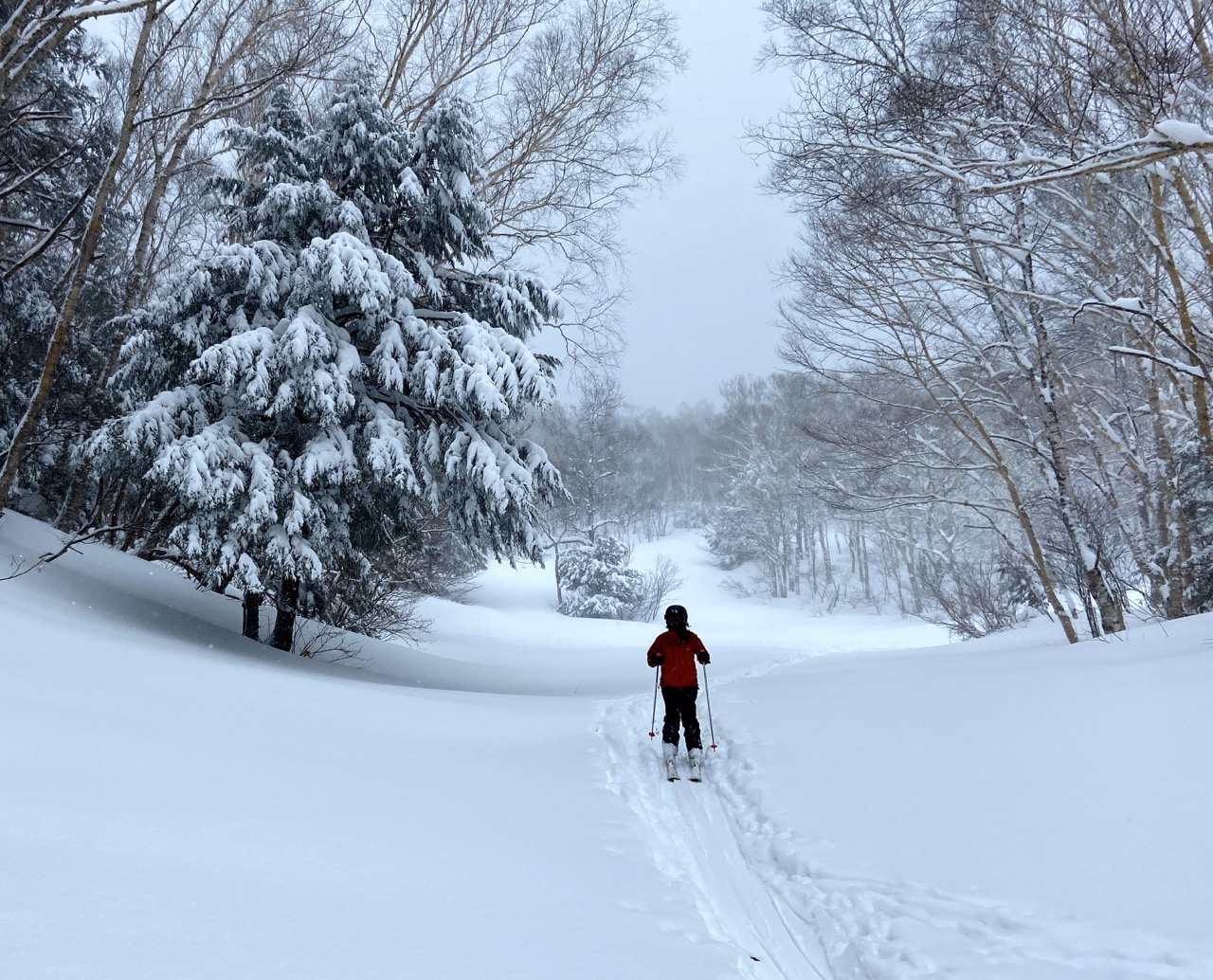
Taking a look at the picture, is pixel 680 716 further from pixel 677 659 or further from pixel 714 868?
pixel 714 868

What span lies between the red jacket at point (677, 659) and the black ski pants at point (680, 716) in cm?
6

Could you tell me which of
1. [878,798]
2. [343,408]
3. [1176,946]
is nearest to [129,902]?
[1176,946]

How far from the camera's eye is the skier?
225 inches

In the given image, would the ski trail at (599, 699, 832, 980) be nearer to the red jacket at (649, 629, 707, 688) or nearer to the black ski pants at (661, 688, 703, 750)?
the black ski pants at (661, 688, 703, 750)

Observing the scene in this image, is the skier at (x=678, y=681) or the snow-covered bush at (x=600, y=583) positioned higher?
the snow-covered bush at (x=600, y=583)

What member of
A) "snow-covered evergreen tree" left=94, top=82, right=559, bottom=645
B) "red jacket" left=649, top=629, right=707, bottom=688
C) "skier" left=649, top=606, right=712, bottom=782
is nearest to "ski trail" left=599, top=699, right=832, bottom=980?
"skier" left=649, top=606, right=712, bottom=782

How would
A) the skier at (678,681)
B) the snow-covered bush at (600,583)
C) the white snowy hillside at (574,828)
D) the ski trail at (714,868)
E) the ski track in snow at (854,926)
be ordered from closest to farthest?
the white snowy hillside at (574,828), the ski track in snow at (854,926), the ski trail at (714,868), the skier at (678,681), the snow-covered bush at (600,583)

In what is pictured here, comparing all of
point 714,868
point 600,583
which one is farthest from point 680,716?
point 600,583

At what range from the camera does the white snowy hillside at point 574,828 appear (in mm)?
2225

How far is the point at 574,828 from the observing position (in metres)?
3.86

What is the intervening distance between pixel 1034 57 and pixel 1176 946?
242 inches

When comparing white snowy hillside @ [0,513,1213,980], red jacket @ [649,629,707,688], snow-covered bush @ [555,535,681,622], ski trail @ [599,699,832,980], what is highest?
snow-covered bush @ [555,535,681,622]

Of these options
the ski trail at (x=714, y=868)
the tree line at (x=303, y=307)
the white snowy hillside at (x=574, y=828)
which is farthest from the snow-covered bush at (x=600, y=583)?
the ski trail at (x=714, y=868)

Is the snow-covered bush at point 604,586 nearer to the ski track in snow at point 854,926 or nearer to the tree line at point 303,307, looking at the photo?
the tree line at point 303,307
